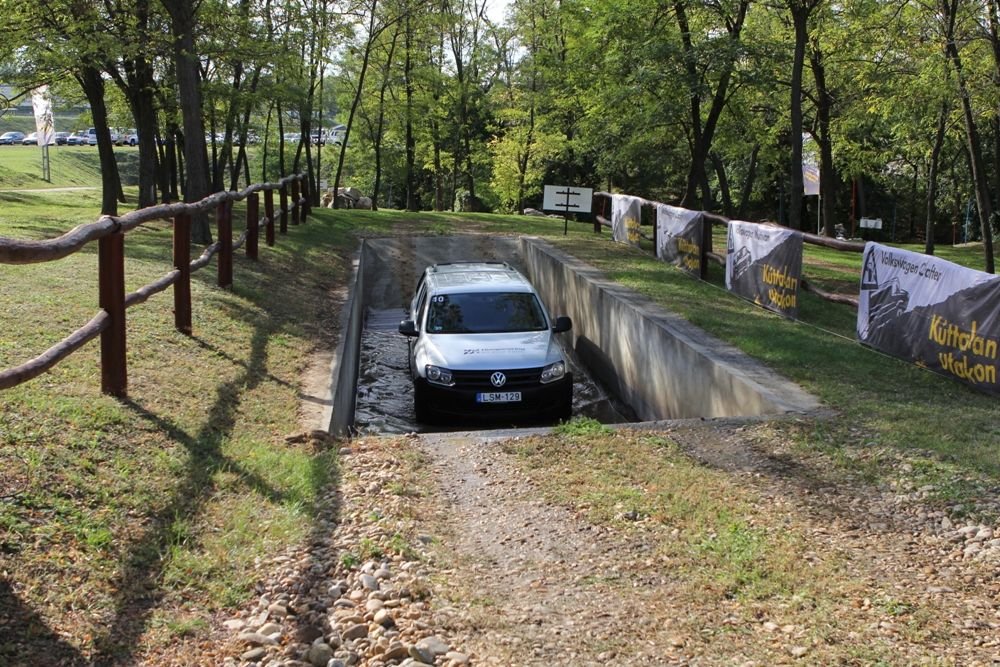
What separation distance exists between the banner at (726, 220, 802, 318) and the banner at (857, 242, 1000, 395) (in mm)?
1638

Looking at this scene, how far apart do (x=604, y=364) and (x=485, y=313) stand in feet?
10.4

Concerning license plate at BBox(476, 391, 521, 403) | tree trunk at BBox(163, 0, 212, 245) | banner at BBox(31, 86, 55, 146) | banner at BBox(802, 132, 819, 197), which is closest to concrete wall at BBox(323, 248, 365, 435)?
license plate at BBox(476, 391, 521, 403)

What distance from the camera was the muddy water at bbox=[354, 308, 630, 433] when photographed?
424 inches

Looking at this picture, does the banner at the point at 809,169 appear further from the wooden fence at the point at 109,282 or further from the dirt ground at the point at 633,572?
the dirt ground at the point at 633,572

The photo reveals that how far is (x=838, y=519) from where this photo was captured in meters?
5.47

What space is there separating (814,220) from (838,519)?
48418mm

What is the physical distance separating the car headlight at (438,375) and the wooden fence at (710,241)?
4.81m

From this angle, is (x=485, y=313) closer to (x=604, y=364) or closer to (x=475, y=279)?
(x=475, y=279)

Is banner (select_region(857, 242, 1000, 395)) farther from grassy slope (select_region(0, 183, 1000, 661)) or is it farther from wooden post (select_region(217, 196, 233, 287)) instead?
wooden post (select_region(217, 196, 233, 287))

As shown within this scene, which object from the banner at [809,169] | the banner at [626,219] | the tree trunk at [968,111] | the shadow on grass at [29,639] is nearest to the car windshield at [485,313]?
the shadow on grass at [29,639]

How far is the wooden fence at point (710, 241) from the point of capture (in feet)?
36.4

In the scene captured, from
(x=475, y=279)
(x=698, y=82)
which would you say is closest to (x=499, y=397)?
(x=475, y=279)

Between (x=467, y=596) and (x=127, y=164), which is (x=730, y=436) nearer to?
(x=467, y=596)

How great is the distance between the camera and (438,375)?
10.3 m
